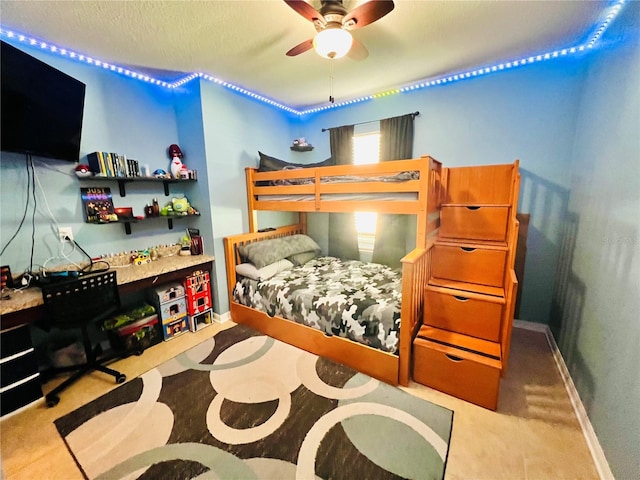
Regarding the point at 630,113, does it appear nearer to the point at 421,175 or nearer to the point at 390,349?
the point at 421,175

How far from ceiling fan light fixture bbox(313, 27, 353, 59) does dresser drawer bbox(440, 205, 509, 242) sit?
157cm

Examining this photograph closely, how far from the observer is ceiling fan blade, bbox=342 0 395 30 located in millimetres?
1287

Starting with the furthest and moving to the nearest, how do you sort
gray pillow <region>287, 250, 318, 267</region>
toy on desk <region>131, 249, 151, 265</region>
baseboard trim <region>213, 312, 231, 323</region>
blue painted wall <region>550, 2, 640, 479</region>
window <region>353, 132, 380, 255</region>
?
window <region>353, 132, 380, 255</region>
gray pillow <region>287, 250, 318, 267</region>
baseboard trim <region>213, 312, 231, 323</region>
toy on desk <region>131, 249, 151, 265</region>
blue painted wall <region>550, 2, 640, 479</region>

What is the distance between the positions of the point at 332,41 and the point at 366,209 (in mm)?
1185

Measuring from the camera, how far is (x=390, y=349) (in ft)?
6.24

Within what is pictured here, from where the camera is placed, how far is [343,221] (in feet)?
11.1

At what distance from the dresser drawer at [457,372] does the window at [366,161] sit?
5.32 ft

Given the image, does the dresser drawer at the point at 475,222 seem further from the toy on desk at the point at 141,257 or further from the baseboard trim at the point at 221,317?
the toy on desk at the point at 141,257

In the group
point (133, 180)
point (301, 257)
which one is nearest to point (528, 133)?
point (301, 257)

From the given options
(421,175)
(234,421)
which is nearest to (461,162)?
(421,175)

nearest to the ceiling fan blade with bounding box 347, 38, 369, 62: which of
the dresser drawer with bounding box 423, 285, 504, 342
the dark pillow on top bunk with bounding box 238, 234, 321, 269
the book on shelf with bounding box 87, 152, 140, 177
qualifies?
the dresser drawer with bounding box 423, 285, 504, 342

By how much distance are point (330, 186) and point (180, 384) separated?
79.3 inches

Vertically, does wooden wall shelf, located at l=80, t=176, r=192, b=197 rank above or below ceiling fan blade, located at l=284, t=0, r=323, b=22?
below

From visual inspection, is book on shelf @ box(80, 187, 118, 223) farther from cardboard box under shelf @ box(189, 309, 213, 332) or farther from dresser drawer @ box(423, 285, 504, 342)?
dresser drawer @ box(423, 285, 504, 342)
